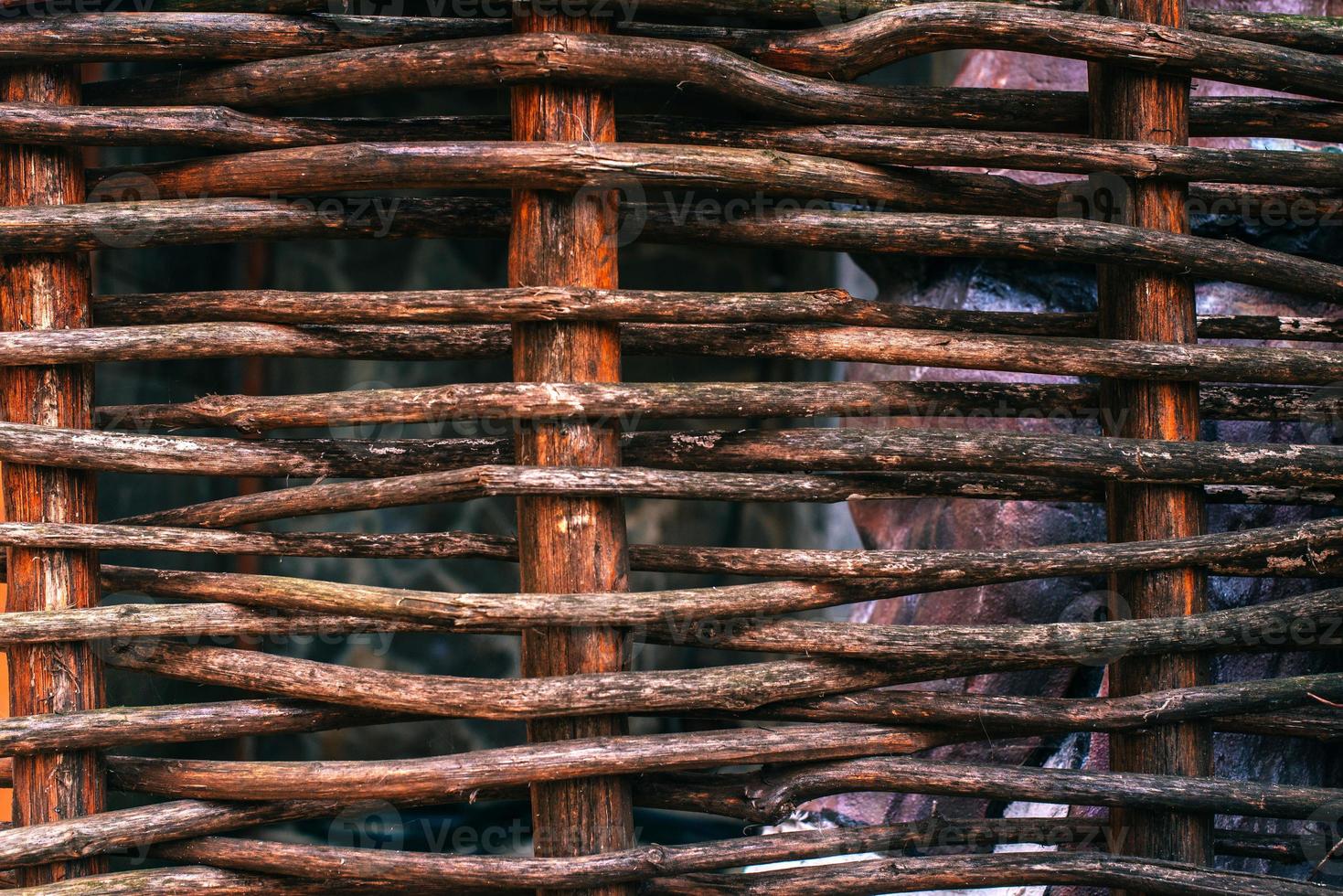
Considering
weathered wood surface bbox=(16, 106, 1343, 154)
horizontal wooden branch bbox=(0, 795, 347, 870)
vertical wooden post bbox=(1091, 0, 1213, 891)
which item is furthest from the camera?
vertical wooden post bbox=(1091, 0, 1213, 891)

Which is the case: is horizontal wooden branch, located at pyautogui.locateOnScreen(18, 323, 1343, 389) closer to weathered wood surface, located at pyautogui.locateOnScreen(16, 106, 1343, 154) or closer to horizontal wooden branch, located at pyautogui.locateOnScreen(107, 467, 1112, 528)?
horizontal wooden branch, located at pyautogui.locateOnScreen(107, 467, 1112, 528)

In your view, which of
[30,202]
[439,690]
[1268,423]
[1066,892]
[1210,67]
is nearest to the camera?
[439,690]

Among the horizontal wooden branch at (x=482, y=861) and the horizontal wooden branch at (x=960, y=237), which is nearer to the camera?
the horizontal wooden branch at (x=482, y=861)

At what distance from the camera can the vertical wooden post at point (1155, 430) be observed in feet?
6.57

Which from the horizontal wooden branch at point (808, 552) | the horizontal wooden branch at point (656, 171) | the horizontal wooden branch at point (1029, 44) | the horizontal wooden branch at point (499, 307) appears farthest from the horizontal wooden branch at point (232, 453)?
the horizontal wooden branch at point (1029, 44)

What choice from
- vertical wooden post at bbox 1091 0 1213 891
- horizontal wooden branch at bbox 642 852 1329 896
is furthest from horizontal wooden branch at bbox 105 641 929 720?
vertical wooden post at bbox 1091 0 1213 891

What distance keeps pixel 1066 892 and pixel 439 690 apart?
62.3 inches

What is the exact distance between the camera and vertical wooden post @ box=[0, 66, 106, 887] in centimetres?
185

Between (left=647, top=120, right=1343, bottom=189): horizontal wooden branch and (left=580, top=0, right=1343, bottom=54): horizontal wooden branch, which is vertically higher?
(left=580, top=0, right=1343, bottom=54): horizontal wooden branch

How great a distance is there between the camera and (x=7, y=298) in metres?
1.91

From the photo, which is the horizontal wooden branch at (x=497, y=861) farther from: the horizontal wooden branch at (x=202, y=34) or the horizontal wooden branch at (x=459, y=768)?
the horizontal wooden branch at (x=202, y=34)

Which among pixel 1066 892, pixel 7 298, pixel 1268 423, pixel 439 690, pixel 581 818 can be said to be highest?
pixel 7 298

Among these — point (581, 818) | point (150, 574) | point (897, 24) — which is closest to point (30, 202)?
point (150, 574)

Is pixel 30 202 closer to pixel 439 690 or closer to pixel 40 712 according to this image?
pixel 40 712
